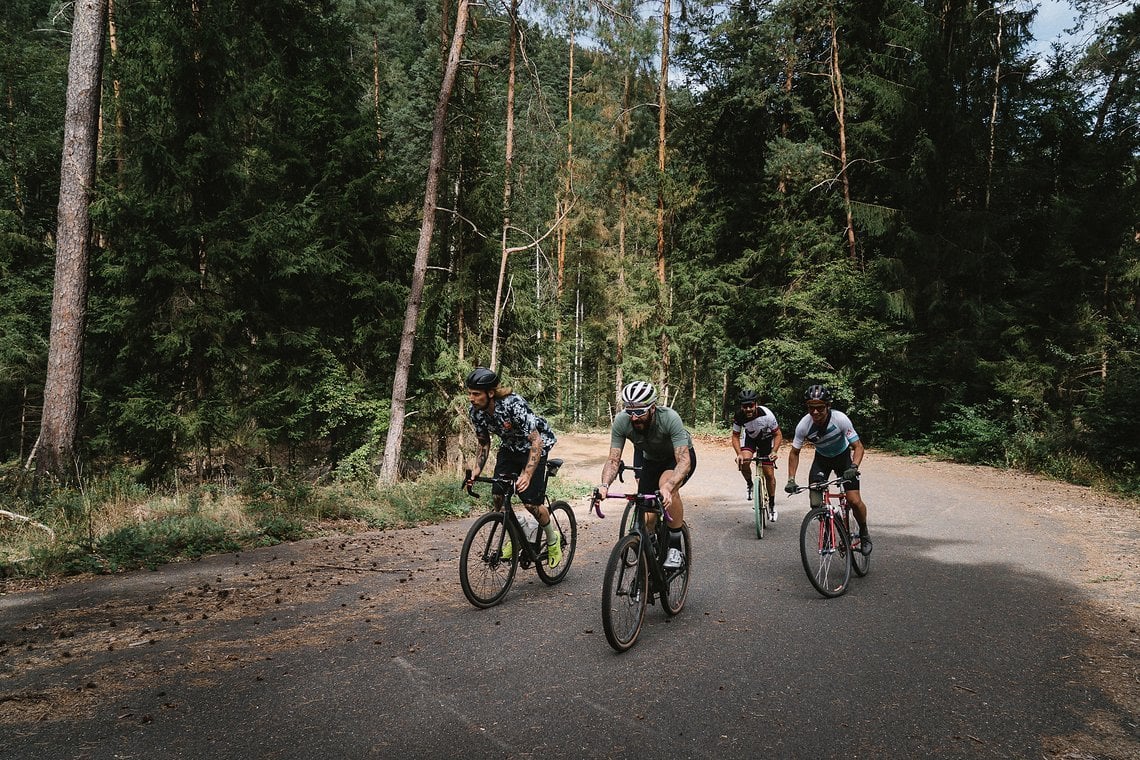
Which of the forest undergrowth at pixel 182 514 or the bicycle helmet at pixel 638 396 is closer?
the bicycle helmet at pixel 638 396

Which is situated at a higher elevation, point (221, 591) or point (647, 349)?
point (647, 349)

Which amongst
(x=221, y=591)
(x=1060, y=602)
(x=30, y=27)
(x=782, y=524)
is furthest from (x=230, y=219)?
(x=30, y=27)

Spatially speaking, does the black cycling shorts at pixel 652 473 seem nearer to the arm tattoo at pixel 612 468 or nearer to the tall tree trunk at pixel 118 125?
the arm tattoo at pixel 612 468

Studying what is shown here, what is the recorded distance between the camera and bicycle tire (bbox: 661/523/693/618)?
5.41m

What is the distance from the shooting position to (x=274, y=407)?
12.9 meters

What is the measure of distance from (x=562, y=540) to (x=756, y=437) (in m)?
4.06

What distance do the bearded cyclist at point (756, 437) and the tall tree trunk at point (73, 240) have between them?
9.98 metres

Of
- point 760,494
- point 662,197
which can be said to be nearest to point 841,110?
point 662,197

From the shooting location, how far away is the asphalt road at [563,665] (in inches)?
134

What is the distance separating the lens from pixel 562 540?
22.0ft

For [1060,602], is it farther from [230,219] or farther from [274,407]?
[230,219]

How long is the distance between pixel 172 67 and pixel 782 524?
14.2 metres

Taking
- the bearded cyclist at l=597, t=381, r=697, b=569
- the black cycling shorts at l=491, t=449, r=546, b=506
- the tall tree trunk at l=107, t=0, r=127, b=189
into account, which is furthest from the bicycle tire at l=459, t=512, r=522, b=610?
the tall tree trunk at l=107, t=0, r=127, b=189

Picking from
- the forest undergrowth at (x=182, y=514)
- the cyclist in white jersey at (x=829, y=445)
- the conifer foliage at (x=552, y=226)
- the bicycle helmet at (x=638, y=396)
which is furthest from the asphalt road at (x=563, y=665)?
the conifer foliage at (x=552, y=226)
